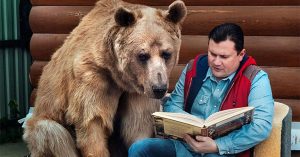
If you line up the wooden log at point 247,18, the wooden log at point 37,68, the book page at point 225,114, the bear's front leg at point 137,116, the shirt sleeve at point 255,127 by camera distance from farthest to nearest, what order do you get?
1. the wooden log at point 37,68
2. the wooden log at point 247,18
3. the bear's front leg at point 137,116
4. the shirt sleeve at point 255,127
5. the book page at point 225,114

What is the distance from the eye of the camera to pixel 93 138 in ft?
13.1

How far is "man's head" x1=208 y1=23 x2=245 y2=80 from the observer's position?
3479mm

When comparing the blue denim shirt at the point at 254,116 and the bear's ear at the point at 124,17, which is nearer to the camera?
the blue denim shirt at the point at 254,116

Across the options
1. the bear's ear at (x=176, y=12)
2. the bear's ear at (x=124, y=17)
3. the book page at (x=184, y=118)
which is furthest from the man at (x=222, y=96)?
the bear's ear at (x=124, y=17)

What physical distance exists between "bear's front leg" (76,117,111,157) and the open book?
692 mm

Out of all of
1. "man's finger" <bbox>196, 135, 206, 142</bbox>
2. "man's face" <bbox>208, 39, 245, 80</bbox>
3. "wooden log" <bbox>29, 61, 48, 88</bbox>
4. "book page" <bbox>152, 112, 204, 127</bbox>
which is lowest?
"man's finger" <bbox>196, 135, 206, 142</bbox>

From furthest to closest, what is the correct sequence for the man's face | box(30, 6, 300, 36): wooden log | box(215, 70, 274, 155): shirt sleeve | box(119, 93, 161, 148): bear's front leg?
box(30, 6, 300, 36): wooden log
box(119, 93, 161, 148): bear's front leg
the man's face
box(215, 70, 274, 155): shirt sleeve

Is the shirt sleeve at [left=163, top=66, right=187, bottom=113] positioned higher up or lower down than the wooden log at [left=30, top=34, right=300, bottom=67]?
lower down

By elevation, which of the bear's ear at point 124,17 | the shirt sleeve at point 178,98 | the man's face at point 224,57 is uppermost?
the bear's ear at point 124,17

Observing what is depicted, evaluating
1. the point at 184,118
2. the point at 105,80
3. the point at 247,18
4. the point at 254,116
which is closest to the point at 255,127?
the point at 254,116

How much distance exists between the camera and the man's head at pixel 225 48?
137 inches

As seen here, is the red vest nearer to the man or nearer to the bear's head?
the man

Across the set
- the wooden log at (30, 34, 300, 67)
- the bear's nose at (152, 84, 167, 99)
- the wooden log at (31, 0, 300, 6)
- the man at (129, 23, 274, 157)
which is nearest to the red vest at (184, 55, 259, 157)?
the man at (129, 23, 274, 157)

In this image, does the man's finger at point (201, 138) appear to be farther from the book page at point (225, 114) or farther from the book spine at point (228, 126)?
the book page at point (225, 114)
